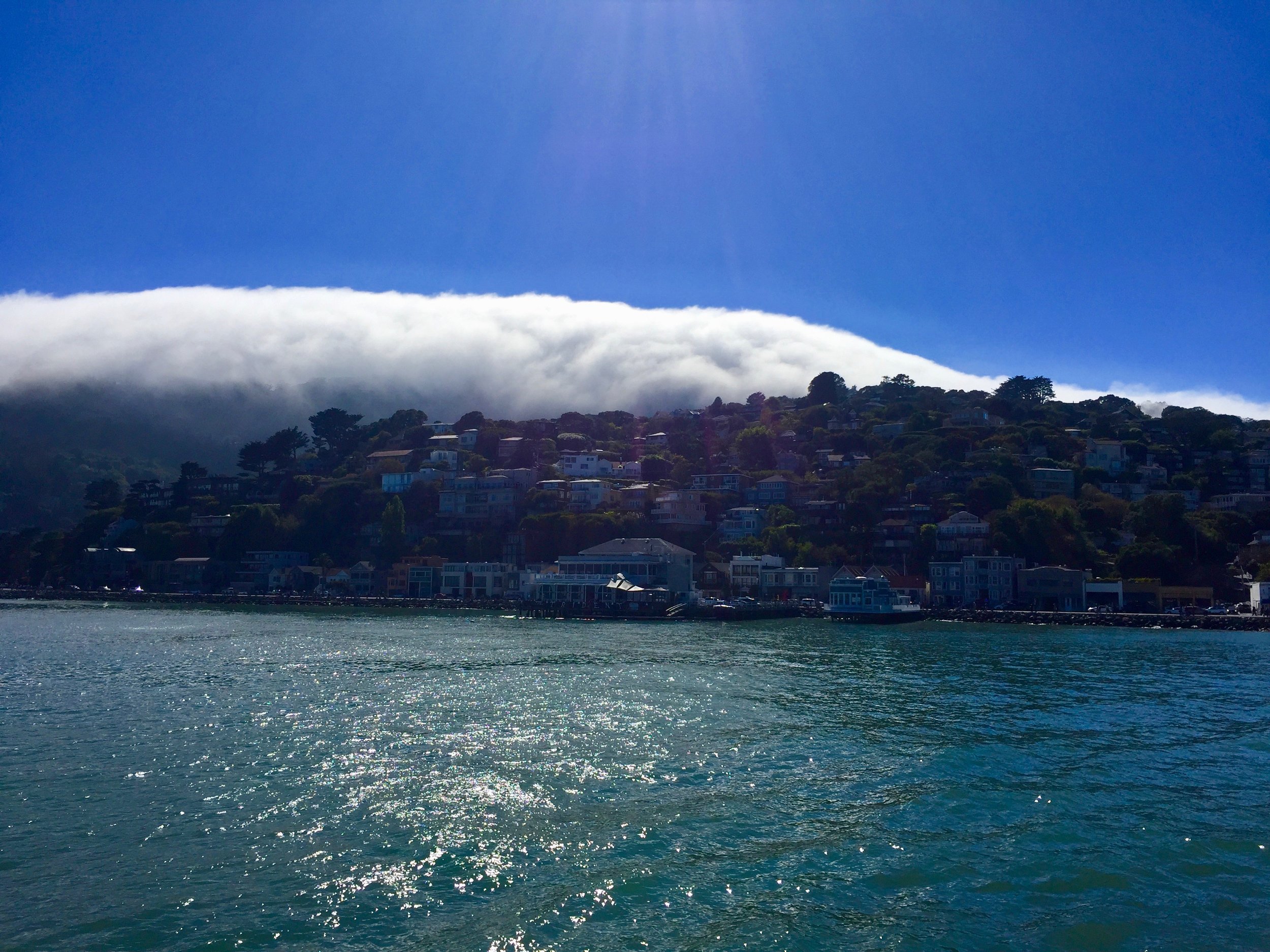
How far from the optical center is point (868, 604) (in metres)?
66.4

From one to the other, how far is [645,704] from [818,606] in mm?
48864

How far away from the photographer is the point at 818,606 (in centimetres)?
7244

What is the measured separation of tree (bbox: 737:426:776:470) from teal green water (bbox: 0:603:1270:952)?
3491 inches

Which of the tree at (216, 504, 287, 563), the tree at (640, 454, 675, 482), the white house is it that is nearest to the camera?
the tree at (216, 504, 287, 563)

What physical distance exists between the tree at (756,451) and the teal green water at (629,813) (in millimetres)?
88673

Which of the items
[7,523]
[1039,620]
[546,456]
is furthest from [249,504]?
[1039,620]

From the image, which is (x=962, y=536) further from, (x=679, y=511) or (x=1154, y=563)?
(x=679, y=511)

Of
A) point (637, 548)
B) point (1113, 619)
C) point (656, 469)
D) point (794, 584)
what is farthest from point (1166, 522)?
point (656, 469)

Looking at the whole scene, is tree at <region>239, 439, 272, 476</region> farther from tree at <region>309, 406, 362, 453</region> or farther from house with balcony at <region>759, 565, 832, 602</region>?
house with balcony at <region>759, 565, 832, 602</region>

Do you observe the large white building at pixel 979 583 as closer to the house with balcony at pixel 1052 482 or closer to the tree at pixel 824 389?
the house with balcony at pixel 1052 482

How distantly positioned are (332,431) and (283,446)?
1346 cm

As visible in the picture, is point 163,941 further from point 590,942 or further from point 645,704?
point 645,704

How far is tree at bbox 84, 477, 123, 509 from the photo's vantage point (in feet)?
430

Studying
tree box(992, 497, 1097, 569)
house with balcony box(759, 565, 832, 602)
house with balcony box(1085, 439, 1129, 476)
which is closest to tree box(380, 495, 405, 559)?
house with balcony box(759, 565, 832, 602)
